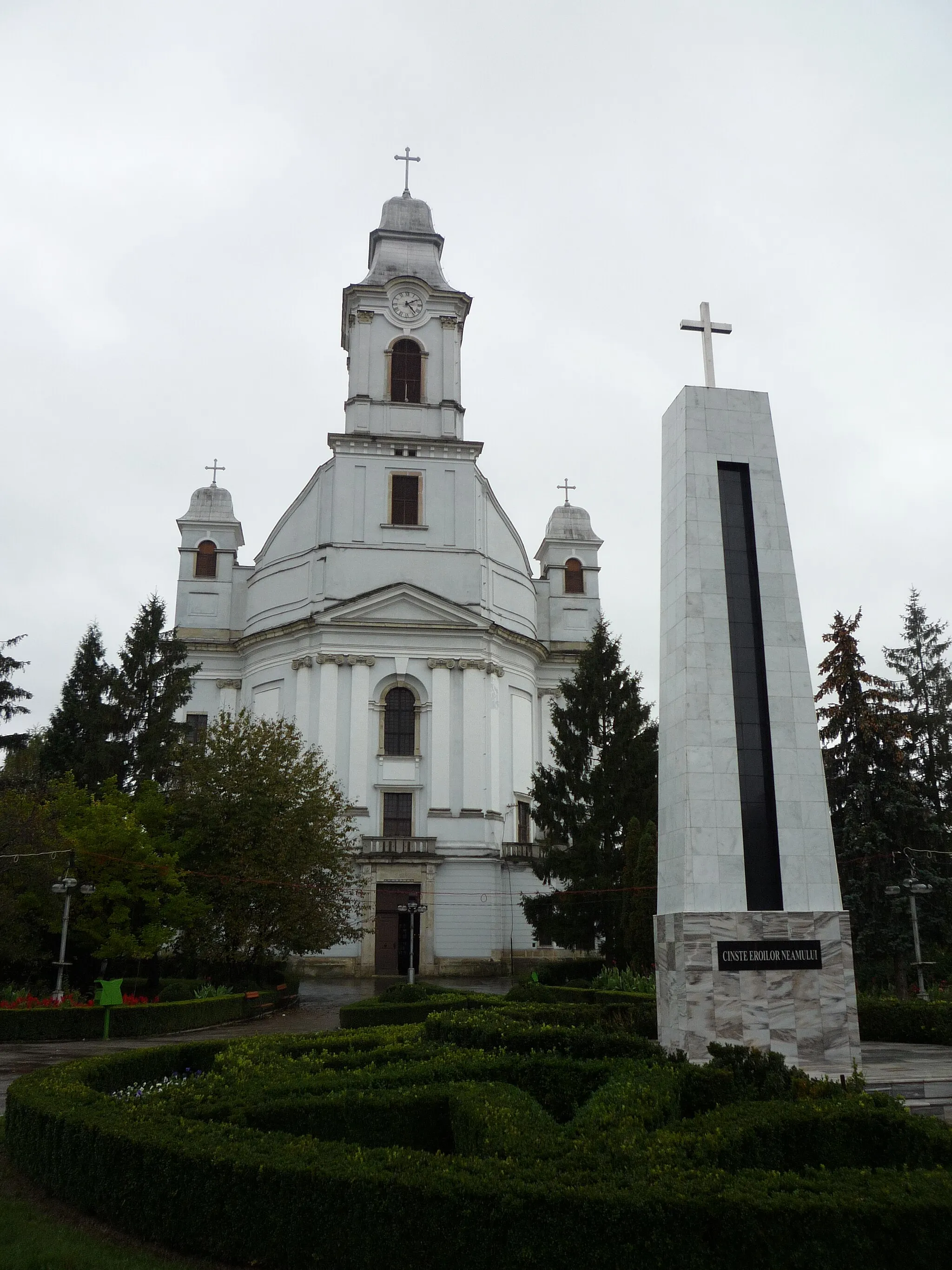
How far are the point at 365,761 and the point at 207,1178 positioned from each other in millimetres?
35076

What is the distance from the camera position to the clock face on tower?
48344mm

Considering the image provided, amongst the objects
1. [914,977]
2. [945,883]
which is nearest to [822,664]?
[945,883]

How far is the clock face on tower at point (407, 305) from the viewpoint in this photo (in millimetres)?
48344

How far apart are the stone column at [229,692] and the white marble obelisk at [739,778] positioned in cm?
3474

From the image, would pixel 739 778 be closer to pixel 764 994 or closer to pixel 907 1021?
pixel 764 994

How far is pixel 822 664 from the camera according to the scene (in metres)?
33.2

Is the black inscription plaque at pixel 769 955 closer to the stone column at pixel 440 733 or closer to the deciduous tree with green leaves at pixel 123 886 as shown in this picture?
the deciduous tree with green leaves at pixel 123 886

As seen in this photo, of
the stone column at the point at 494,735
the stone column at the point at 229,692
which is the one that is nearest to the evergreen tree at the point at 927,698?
the stone column at the point at 494,735

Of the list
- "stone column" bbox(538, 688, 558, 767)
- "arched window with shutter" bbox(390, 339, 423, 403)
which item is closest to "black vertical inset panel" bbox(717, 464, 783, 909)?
"stone column" bbox(538, 688, 558, 767)

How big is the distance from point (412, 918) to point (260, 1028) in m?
7.93

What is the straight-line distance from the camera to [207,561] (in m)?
51.0

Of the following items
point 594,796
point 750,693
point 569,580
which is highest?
point 569,580

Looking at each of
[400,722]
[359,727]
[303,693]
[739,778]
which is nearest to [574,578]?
[400,722]

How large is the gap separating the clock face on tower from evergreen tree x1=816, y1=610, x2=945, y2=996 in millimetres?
25117
